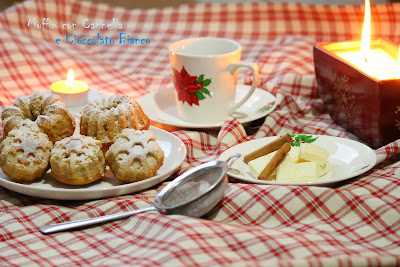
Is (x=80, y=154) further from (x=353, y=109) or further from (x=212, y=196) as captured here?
(x=353, y=109)

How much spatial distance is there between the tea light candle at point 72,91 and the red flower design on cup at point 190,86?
289 millimetres

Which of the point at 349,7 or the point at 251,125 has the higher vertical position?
the point at 349,7

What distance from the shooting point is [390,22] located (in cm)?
199

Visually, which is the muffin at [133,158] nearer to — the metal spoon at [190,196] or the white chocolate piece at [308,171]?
the metal spoon at [190,196]

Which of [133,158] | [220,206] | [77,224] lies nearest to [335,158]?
[220,206]

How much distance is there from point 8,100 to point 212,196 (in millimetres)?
828

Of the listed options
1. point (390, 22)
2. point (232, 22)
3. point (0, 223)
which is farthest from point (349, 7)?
point (0, 223)

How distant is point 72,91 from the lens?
1.48 metres

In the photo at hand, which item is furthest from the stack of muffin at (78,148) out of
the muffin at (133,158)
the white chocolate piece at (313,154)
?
the white chocolate piece at (313,154)

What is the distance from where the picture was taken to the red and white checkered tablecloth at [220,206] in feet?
2.67

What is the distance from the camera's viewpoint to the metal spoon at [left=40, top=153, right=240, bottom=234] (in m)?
0.91

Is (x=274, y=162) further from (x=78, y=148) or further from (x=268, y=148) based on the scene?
(x=78, y=148)

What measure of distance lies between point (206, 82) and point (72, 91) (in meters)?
0.39

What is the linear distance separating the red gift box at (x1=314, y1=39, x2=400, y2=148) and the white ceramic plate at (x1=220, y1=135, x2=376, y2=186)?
0.23 feet
